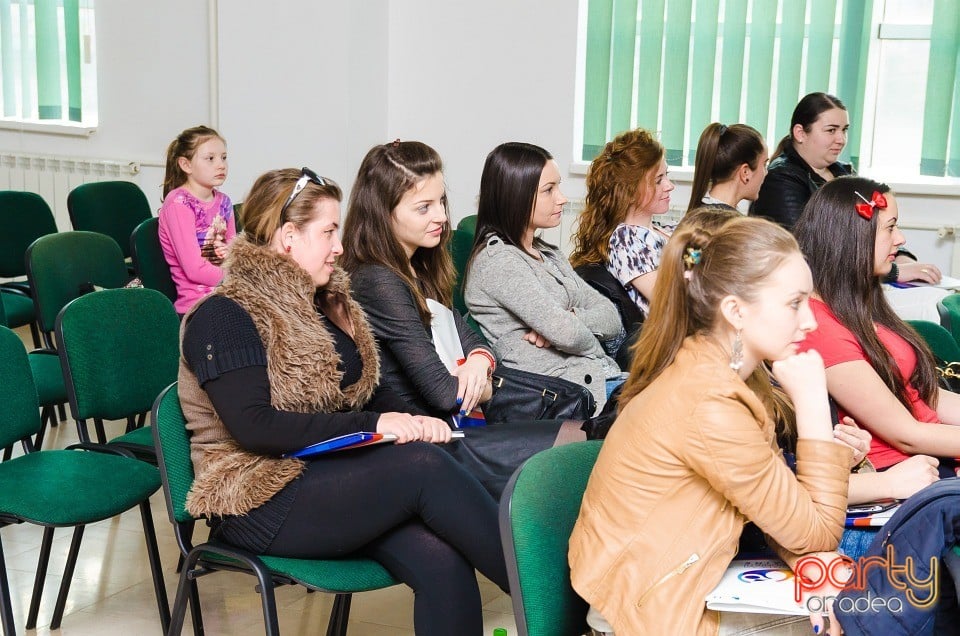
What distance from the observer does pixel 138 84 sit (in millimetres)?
5973

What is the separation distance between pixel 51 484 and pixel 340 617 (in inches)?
27.6

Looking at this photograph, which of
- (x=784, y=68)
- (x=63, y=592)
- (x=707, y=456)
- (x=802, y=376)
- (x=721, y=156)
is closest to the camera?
(x=707, y=456)

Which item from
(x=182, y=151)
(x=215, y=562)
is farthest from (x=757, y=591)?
(x=182, y=151)

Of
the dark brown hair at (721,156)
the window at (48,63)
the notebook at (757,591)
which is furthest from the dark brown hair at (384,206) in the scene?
the window at (48,63)

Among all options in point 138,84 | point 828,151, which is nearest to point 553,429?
point 828,151

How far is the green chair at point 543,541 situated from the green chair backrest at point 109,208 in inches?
145

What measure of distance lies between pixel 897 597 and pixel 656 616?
1.05 feet

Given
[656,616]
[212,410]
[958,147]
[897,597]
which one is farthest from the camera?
[958,147]

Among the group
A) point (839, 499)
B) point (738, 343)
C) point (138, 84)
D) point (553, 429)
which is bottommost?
point (553, 429)

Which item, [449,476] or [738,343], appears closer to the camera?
[738,343]

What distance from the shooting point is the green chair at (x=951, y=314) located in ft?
9.93

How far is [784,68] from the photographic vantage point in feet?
16.7

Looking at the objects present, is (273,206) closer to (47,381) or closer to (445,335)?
(445,335)

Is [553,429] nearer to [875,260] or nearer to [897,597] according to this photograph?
[875,260]
